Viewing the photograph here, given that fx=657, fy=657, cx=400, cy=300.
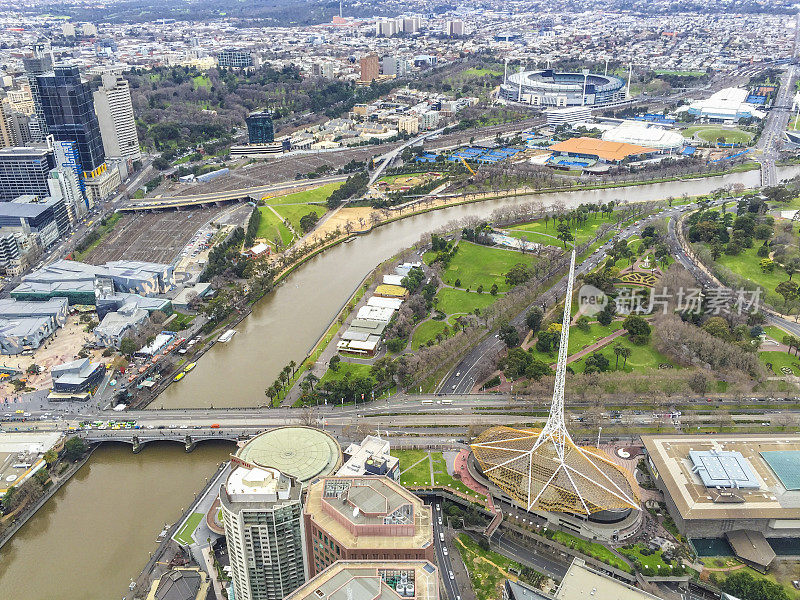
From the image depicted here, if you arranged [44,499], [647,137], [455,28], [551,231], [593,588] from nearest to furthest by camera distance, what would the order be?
[593,588] → [44,499] → [551,231] → [647,137] → [455,28]

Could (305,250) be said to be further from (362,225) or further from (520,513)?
(520,513)

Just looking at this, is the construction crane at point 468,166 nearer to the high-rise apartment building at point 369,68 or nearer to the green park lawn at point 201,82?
the high-rise apartment building at point 369,68

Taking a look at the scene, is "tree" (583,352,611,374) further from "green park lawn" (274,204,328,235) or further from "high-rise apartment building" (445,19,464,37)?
"high-rise apartment building" (445,19,464,37)

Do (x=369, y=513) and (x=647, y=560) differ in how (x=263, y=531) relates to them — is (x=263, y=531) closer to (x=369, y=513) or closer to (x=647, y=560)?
(x=369, y=513)

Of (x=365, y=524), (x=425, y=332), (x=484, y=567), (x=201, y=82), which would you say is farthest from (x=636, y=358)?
(x=201, y=82)

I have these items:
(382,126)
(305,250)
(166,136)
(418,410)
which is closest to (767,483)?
(418,410)

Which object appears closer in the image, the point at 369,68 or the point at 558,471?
the point at 558,471

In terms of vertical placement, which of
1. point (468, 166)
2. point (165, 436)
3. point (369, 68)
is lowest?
point (165, 436)

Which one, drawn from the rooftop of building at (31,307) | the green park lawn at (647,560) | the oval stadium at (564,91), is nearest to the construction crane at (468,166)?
the oval stadium at (564,91)
